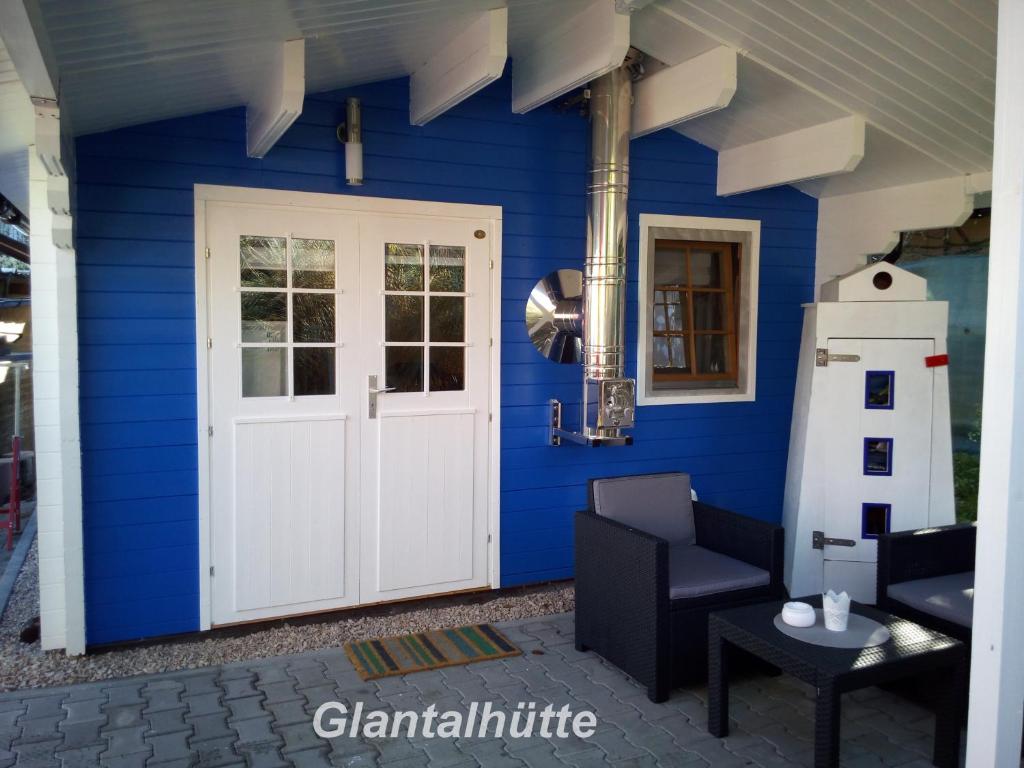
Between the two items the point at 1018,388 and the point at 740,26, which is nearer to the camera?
the point at 1018,388

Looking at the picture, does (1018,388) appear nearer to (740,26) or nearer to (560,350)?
(740,26)

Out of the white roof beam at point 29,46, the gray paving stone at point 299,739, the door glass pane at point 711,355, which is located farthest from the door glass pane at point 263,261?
the door glass pane at point 711,355

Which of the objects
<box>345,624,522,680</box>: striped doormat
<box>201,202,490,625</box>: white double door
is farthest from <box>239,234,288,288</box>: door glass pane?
<box>345,624,522,680</box>: striped doormat

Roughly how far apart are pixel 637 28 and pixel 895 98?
1282 millimetres

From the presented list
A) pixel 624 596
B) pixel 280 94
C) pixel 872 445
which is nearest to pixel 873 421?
pixel 872 445

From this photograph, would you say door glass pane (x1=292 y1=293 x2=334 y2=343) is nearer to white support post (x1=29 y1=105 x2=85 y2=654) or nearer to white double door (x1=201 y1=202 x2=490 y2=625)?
white double door (x1=201 y1=202 x2=490 y2=625)

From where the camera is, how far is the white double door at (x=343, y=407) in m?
4.01

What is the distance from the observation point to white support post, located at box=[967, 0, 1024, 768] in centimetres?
196

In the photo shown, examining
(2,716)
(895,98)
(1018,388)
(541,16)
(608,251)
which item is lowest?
(2,716)

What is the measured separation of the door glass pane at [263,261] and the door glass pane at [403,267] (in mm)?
521

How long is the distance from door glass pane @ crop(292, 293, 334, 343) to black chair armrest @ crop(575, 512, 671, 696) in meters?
1.56

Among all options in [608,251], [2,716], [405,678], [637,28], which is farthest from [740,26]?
[2,716]

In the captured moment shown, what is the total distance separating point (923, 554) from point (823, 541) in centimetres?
104

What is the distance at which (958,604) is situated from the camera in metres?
3.23
